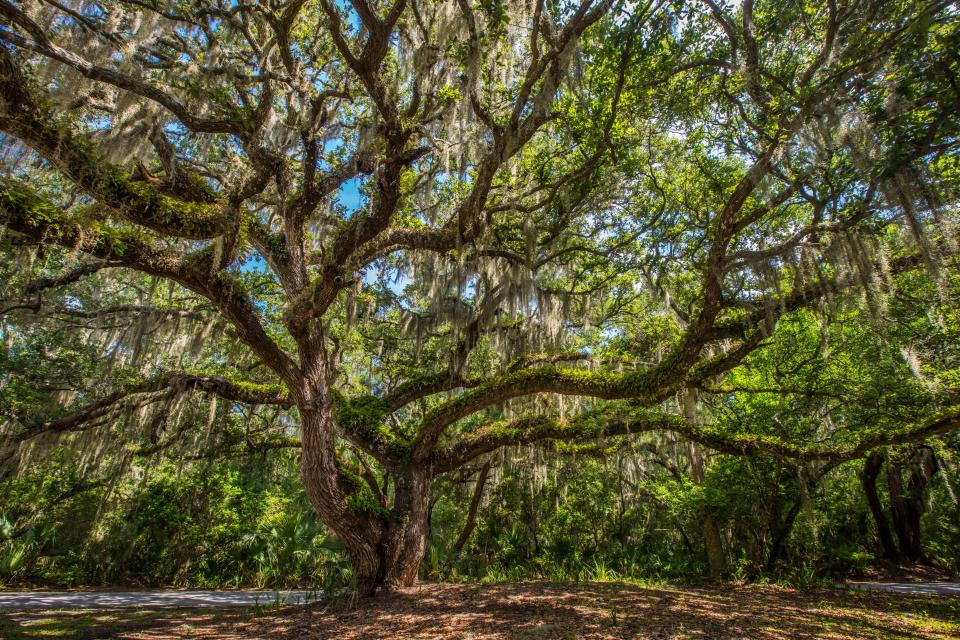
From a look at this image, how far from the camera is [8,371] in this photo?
8062 millimetres

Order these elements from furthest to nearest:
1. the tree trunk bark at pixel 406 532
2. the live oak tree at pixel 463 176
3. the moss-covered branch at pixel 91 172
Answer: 1. the tree trunk bark at pixel 406 532
2. the live oak tree at pixel 463 176
3. the moss-covered branch at pixel 91 172

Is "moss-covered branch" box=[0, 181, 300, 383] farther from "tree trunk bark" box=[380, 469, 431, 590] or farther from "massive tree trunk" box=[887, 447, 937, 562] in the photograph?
"massive tree trunk" box=[887, 447, 937, 562]

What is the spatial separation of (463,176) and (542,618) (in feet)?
18.2

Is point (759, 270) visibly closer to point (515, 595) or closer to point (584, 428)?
point (584, 428)

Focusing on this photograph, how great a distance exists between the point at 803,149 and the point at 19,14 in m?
6.48

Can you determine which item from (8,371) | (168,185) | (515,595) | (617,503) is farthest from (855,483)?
(8,371)

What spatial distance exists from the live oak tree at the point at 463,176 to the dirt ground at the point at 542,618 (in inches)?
41.5

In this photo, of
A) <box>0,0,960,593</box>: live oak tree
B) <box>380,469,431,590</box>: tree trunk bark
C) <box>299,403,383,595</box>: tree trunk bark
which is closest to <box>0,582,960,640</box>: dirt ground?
<box>380,469,431,590</box>: tree trunk bark

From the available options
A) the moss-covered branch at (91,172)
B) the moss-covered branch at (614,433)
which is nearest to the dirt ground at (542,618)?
the moss-covered branch at (614,433)

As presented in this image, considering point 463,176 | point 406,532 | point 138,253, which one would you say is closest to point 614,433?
point 406,532

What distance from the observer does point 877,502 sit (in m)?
10.7

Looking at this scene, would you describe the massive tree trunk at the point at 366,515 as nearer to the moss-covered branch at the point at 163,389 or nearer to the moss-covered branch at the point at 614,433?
the moss-covered branch at the point at 614,433

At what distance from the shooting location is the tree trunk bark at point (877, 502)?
10140 millimetres

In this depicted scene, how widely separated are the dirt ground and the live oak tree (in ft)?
3.46
